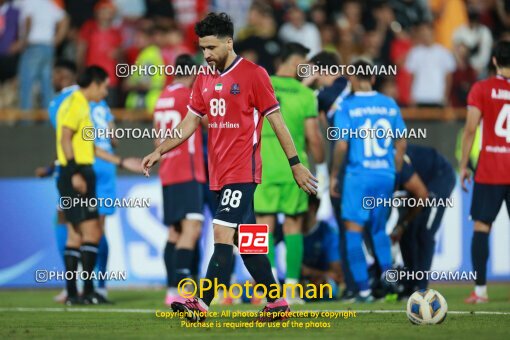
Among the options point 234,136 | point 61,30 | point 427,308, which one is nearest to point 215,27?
point 234,136

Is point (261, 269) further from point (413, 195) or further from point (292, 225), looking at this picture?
point (413, 195)

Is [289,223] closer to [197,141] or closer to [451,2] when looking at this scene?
[197,141]

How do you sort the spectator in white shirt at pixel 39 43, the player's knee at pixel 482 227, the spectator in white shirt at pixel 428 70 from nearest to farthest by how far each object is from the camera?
the player's knee at pixel 482 227 < the spectator in white shirt at pixel 39 43 < the spectator in white shirt at pixel 428 70

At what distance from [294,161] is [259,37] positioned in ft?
29.4

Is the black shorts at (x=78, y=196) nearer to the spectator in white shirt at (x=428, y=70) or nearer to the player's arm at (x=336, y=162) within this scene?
the player's arm at (x=336, y=162)

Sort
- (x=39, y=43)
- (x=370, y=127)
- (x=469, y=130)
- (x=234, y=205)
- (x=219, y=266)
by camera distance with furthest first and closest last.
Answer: (x=39, y=43) → (x=370, y=127) → (x=469, y=130) → (x=234, y=205) → (x=219, y=266)

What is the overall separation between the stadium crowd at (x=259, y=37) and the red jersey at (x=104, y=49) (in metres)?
0.02

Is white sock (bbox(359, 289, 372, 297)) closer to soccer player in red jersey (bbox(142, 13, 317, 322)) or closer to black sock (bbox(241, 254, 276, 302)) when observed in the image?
soccer player in red jersey (bbox(142, 13, 317, 322))

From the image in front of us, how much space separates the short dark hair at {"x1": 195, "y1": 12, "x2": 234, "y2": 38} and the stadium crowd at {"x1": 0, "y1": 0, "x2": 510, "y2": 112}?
7.62 meters

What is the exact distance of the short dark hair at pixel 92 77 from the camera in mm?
12750

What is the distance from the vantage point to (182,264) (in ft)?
40.2

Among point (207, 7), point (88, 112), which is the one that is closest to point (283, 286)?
point (88, 112)

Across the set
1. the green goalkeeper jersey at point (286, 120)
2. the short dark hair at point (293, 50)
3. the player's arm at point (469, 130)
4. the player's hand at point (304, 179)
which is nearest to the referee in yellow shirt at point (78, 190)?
the green goalkeeper jersey at point (286, 120)

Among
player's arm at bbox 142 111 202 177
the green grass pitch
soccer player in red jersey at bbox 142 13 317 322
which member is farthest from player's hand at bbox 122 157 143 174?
soccer player in red jersey at bbox 142 13 317 322
